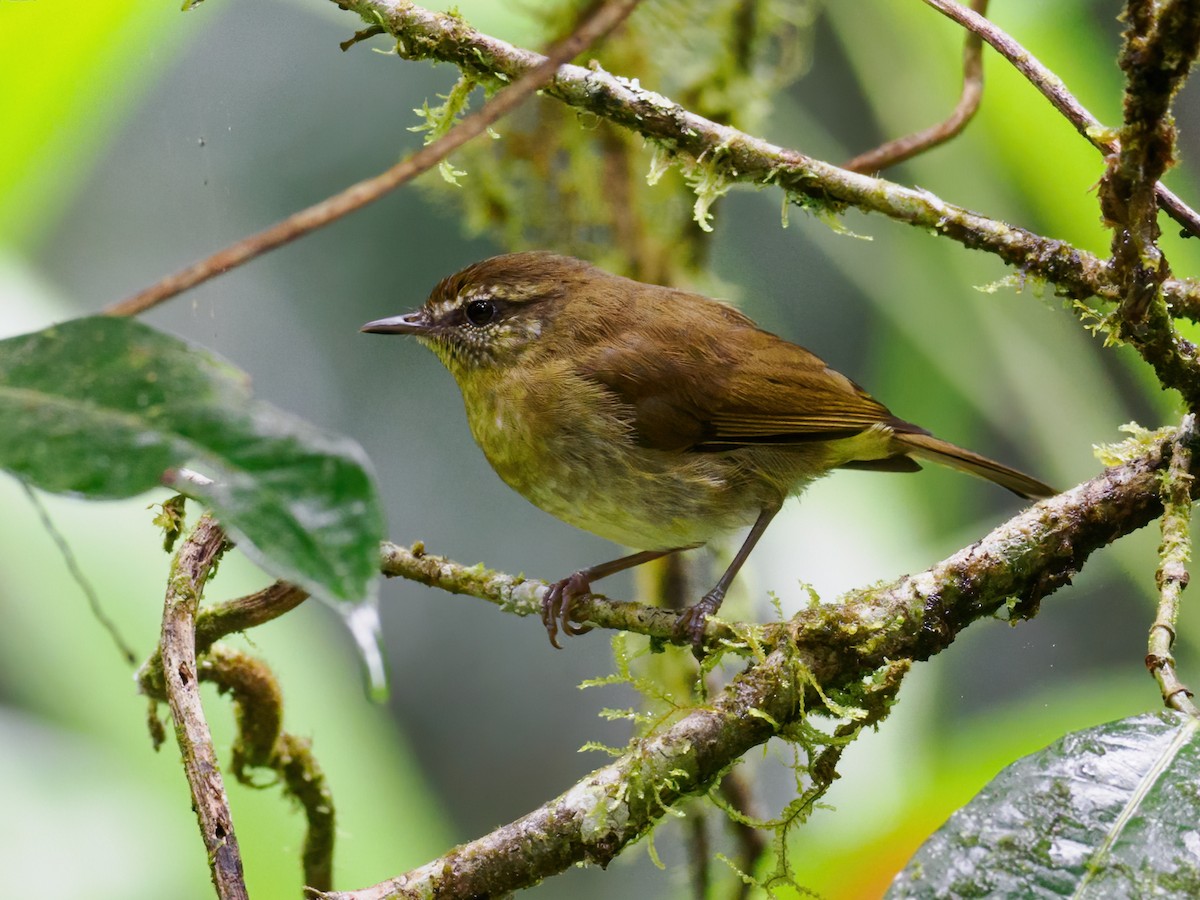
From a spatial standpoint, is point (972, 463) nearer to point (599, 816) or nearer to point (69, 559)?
point (599, 816)

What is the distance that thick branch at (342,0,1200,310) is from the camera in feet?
5.68

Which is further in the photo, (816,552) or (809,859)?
(816,552)

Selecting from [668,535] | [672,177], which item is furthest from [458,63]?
[672,177]

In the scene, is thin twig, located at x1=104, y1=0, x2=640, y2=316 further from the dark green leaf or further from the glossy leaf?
the dark green leaf

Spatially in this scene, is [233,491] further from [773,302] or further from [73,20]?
[773,302]

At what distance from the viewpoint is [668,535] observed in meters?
2.42

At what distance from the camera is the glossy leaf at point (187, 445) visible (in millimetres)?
750

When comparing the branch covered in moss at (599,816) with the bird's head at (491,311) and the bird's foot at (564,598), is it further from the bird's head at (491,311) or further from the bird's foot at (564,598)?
the bird's head at (491,311)

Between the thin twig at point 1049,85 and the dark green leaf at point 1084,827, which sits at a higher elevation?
the thin twig at point 1049,85

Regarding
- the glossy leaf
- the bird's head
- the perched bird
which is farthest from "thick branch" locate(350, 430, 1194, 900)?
the bird's head

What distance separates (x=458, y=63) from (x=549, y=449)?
825 millimetres

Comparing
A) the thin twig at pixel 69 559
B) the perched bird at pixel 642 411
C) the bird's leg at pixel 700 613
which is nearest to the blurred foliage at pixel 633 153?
the perched bird at pixel 642 411

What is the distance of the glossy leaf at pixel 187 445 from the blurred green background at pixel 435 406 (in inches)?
53.9

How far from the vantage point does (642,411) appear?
239 centimetres
